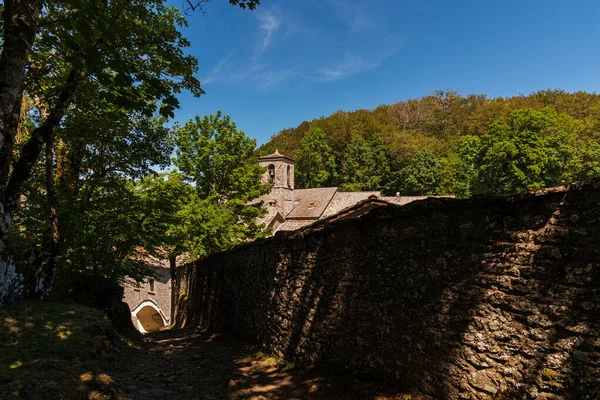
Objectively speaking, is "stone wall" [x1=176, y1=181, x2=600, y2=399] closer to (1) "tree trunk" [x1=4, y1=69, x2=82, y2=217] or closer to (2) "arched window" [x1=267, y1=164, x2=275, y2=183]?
(1) "tree trunk" [x1=4, y1=69, x2=82, y2=217]

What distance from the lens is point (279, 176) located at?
1517 inches

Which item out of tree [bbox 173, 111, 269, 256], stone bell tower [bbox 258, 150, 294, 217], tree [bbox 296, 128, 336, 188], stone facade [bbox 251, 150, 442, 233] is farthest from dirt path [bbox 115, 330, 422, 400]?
tree [bbox 296, 128, 336, 188]

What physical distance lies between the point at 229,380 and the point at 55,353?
2.66 meters

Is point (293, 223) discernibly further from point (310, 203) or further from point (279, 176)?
Answer: point (279, 176)

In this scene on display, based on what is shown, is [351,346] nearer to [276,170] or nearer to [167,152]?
[167,152]

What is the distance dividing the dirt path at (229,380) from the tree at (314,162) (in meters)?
43.5

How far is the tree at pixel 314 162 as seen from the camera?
51469 millimetres

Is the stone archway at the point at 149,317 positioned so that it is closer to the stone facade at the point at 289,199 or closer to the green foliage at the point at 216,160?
the stone facade at the point at 289,199

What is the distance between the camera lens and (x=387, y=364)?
4414 millimetres

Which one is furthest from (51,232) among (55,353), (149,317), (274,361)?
(149,317)

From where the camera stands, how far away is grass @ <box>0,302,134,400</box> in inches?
141

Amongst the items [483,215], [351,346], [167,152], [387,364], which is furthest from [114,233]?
[483,215]

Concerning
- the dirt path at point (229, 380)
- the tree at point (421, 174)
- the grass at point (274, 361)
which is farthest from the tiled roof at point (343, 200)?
the grass at point (274, 361)

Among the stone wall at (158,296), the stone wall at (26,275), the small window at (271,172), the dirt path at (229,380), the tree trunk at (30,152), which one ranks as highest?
the small window at (271,172)
